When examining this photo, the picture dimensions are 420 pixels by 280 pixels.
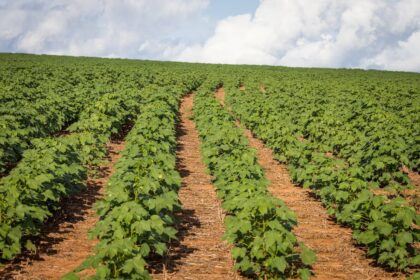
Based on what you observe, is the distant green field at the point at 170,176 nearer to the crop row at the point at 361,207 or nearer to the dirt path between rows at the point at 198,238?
the crop row at the point at 361,207

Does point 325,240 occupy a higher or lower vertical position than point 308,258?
lower

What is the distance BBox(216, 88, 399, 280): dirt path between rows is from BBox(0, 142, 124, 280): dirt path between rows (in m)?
4.23

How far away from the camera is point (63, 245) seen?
639cm

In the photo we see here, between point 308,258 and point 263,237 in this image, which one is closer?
point 308,258

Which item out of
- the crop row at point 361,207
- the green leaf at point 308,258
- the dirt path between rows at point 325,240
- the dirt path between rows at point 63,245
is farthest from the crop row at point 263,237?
the dirt path between rows at point 63,245

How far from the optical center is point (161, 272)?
5.69 m

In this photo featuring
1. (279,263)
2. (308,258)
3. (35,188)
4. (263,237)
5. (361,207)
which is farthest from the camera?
(361,207)

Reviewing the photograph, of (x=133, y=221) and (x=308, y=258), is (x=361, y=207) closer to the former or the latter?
(x=308, y=258)

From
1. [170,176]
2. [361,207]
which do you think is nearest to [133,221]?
[170,176]

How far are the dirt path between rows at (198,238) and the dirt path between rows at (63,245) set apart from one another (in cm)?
158

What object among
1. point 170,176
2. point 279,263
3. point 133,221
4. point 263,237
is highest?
point 170,176

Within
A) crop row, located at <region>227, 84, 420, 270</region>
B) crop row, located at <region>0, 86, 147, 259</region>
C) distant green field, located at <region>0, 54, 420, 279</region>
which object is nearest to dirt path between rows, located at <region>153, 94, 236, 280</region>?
distant green field, located at <region>0, 54, 420, 279</region>

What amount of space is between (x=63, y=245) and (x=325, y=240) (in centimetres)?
517

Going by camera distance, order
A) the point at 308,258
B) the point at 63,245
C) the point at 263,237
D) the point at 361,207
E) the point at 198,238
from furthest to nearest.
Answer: the point at 198,238 < the point at 361,207 < the point at 63,245 < the point at 263,237 < the point at 308,258
